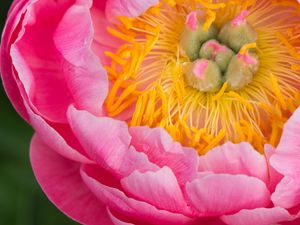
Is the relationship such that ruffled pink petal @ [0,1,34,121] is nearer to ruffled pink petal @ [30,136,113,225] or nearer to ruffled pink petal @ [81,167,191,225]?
ruffled pink petal @ [30,136,113,225]

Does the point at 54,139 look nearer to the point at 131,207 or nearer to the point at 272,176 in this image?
the point at 131,207

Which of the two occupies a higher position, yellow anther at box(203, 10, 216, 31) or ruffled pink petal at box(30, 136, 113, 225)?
yellow anther at box(203, 10, 216, 31)

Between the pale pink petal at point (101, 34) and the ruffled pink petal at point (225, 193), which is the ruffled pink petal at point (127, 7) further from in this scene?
the ruffled pink petal at point (225, 193)

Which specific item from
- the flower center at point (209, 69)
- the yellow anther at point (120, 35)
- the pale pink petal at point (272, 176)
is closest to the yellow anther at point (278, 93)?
the flower center at point (209, 69)

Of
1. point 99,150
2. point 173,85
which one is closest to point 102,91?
point 99,150

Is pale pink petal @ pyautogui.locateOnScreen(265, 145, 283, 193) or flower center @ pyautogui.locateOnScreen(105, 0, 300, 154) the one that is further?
flower center @ pyautogui.locateOnScreen(105, 0, 300, 154)

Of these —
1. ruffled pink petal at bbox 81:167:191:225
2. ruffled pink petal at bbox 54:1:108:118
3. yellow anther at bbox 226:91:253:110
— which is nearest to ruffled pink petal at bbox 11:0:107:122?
ruffled pink petal at bbox 54:1:108:118
